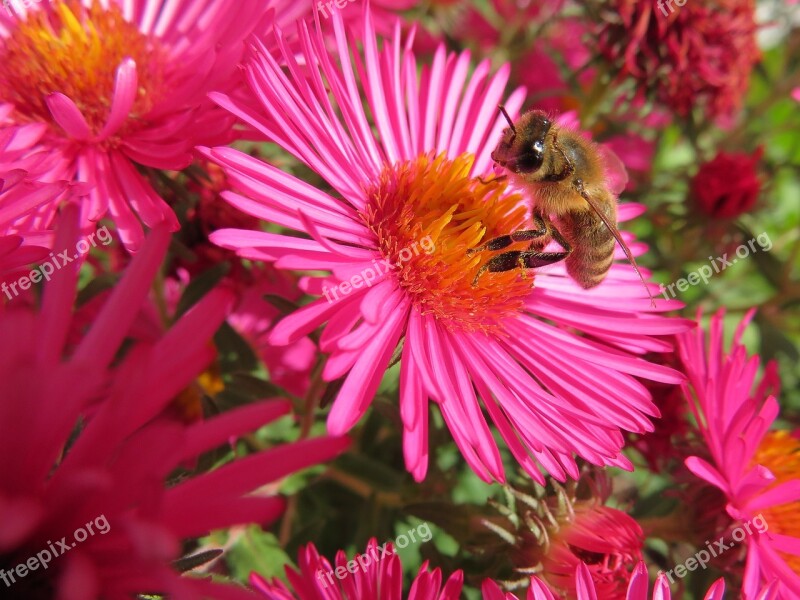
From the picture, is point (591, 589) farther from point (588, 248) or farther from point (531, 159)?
point (531, 159)

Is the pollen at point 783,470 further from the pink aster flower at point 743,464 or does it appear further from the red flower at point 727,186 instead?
the red flower at point 727,186

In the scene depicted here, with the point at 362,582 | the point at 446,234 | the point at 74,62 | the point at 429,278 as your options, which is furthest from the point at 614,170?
the point at 74,62

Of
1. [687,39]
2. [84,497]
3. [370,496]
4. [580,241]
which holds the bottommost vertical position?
[370,496]

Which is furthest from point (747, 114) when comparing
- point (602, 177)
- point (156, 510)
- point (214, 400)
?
point (156, 510)

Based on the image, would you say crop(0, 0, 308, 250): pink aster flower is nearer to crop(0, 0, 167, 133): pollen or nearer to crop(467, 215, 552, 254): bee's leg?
crop(0, 0, 167, 133): pollen

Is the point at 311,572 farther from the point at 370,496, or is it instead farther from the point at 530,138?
the point at 530,138

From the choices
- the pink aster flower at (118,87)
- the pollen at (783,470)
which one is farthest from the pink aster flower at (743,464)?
the pink aster flower at (118,87)
